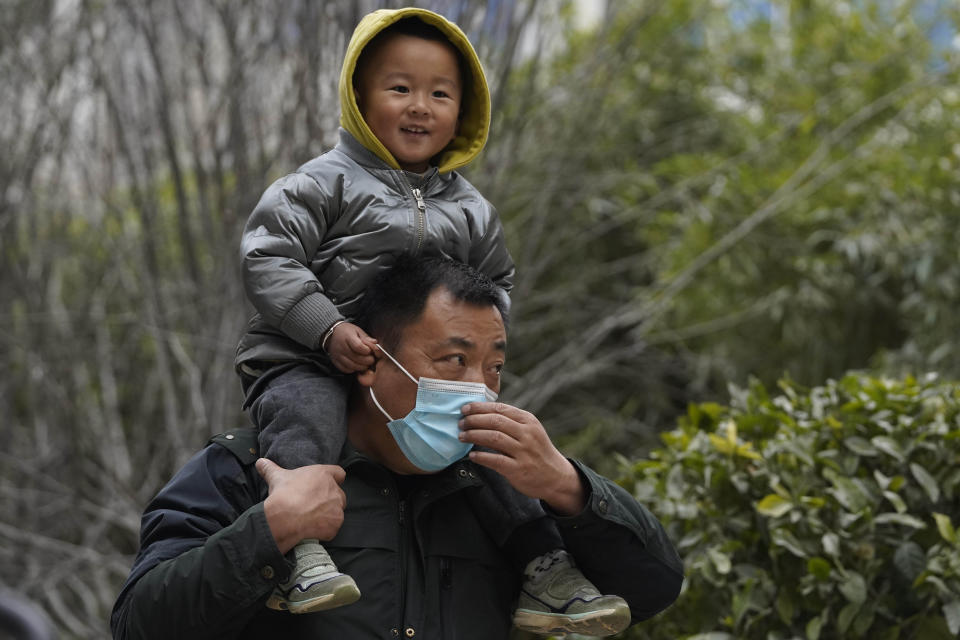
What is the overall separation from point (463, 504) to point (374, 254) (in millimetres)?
496

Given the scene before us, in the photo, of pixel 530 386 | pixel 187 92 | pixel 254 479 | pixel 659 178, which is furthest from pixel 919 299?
pixel 254 479

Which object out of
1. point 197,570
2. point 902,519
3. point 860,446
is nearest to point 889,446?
point 860,446

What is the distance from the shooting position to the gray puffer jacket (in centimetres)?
209

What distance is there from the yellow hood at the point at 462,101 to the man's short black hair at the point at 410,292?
0.24 meters

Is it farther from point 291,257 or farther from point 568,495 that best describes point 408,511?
point 291,257

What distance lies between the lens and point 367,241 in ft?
7.20

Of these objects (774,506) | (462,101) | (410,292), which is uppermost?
(462,101)

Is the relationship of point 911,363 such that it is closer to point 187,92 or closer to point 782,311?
point 782,311

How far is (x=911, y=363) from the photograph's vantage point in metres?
5.93

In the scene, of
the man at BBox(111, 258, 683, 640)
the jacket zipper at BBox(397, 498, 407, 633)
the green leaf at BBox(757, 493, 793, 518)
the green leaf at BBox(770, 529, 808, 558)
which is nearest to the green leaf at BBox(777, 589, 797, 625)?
the green leaf at BBox(770, 529, 808, 558)

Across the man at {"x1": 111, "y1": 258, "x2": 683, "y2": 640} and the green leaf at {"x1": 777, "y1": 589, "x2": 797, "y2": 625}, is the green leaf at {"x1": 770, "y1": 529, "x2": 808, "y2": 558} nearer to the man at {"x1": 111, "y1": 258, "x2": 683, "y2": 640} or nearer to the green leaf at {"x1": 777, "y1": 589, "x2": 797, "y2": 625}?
the green leaf at {"x1": 777, "y1": 589, "x2": 797, "y2": 625}

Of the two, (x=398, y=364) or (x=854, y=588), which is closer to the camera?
(x=398, y=364)

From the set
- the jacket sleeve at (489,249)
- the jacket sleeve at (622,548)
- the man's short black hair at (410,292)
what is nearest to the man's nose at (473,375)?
the man's short black hair at (410,292)

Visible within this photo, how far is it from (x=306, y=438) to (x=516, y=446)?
370 mm
